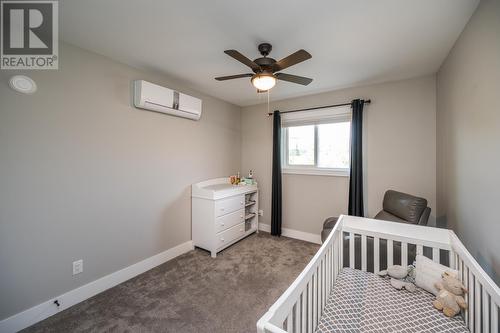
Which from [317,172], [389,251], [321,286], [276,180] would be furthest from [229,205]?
[389,251]

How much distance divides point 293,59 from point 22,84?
206 cm

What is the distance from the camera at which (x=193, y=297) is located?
194 centimetres

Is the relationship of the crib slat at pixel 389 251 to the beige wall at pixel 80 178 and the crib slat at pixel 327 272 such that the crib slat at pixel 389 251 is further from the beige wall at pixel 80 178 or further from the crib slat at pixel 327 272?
the beige wall at pixel 80 178

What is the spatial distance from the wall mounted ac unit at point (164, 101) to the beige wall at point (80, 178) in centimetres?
11

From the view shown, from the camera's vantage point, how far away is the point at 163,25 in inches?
62.1

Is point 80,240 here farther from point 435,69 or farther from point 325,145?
point 435,69

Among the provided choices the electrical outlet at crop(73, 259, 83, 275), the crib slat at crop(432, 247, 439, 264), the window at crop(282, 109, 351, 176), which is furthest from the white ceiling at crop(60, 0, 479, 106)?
the electrical outlet at crop(73, 259, 83, 275)

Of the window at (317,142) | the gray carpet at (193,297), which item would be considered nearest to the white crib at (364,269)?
the gray carpet at (193,297)

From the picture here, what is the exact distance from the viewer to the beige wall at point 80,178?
156 centimetres

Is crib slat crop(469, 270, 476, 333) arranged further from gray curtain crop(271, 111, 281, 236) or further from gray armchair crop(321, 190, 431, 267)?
gray curtain crop(271, 111, 281, 236)

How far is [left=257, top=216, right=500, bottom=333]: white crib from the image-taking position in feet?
2.92

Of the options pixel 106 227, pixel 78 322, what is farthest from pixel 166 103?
pixel 78 322

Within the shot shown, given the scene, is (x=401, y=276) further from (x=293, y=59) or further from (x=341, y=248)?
(x=293, y=59)

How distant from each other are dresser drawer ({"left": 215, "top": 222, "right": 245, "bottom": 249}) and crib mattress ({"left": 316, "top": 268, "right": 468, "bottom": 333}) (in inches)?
65.8
